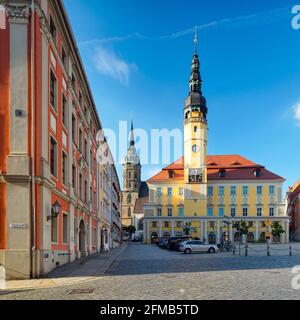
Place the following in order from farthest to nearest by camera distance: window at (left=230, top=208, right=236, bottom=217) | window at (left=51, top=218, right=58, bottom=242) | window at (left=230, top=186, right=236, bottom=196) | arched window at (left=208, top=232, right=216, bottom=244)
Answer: window at (left=230, top=186, right=236, bottom=196) → window at (left=230, top=208, right=236, bottom=217) → arched window at (left=208, top=232, right=216, bottom=244) → window at (left=51, top=218, right=58, bottom=242)

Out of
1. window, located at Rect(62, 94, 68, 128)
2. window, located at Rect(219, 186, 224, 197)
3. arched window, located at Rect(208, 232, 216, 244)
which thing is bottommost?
arched window, located at Rect(208, 232, 216, 244)

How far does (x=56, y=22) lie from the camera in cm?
2155

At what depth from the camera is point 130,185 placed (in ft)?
501

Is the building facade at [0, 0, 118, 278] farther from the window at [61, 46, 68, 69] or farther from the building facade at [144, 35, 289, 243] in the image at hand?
the building facade at [144, 35, 289, 243]

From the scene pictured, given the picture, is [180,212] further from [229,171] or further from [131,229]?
[131,229]

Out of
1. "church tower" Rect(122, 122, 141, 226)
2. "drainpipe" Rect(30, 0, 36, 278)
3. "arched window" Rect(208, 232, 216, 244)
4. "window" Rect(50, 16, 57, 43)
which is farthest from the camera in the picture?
"church tower" Rect(122, 122, 141, 226)

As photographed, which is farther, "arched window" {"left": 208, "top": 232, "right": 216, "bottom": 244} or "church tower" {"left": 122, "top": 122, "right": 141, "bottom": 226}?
"church tower" {"left": 122, "top": 122, "right": 141, "bottom": 226}

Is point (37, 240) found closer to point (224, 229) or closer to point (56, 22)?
point (56, 22)

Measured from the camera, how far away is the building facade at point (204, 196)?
271 ft

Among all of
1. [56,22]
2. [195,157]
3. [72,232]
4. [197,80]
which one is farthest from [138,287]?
[197,80]

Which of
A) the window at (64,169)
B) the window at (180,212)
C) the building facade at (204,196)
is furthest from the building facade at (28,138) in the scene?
the window at (180,212)

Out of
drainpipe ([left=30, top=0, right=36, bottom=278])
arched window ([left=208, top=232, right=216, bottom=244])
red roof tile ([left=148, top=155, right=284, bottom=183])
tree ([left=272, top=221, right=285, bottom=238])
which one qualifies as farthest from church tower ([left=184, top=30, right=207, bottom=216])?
drainpipe ([left=30, top=0, right=36, bottom=278])

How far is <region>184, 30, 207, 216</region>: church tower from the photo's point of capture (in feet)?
272

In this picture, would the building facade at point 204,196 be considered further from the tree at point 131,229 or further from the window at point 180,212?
the tree at point 131,229
